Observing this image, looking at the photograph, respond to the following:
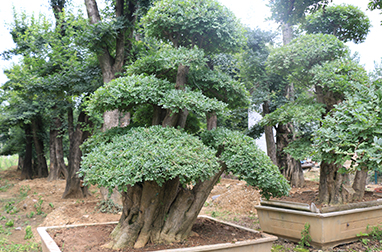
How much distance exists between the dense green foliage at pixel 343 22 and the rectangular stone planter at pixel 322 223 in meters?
3.22

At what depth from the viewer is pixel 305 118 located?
4055 millimetres

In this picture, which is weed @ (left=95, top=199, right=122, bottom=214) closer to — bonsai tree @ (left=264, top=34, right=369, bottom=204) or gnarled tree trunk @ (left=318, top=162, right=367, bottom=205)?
bonsai tree @ (left=264, top=34, right=369, bottom=204)

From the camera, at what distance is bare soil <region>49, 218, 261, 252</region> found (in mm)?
2998

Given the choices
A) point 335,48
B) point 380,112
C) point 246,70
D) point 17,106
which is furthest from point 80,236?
point 17,106

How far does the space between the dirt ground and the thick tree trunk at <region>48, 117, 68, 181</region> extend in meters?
0.70

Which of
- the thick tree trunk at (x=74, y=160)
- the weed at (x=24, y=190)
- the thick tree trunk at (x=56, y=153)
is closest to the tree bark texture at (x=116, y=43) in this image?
the thick tree trunk at (x=74, y=160)

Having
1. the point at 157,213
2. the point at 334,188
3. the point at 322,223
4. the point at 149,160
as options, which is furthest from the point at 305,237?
the point at 149,160

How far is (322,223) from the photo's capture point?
370 centimetres

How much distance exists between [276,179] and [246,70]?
5.01 m

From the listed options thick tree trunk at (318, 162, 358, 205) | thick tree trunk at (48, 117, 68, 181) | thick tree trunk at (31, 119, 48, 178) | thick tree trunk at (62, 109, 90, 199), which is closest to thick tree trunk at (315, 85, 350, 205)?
thick tree trunk at (318, 162, 358, 205)

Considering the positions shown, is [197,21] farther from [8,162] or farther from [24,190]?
[8,162]

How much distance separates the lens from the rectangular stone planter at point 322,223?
372 centimetres

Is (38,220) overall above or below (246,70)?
below

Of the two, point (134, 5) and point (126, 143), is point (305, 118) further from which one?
point (134, 5)
